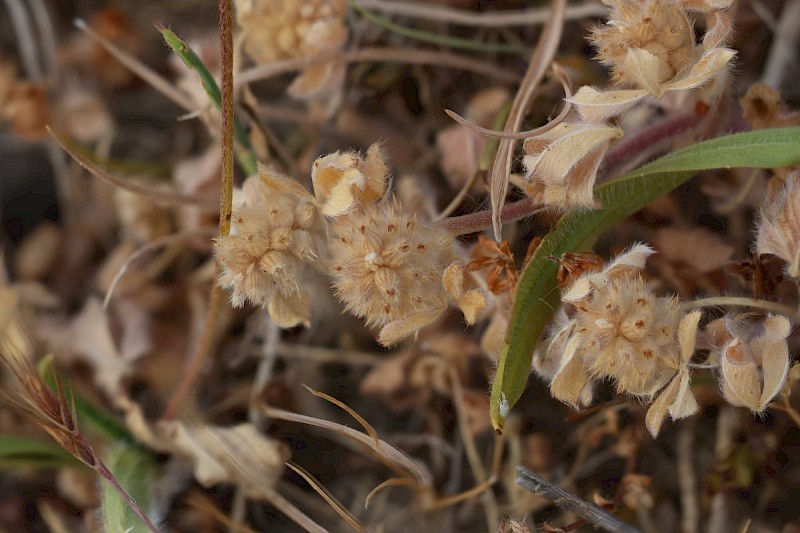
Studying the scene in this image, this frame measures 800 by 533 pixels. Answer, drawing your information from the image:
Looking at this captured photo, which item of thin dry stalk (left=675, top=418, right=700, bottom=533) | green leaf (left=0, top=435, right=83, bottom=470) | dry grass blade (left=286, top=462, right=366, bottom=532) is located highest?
dry grass blade (left=286, top=462, right=366, bottom=532)

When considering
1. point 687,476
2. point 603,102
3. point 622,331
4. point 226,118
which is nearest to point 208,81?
point 226,118

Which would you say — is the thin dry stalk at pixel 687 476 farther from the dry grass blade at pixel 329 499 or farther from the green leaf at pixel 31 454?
the green leaf at pixel 31 454

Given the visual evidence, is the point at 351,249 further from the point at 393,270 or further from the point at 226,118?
the point at 226,118

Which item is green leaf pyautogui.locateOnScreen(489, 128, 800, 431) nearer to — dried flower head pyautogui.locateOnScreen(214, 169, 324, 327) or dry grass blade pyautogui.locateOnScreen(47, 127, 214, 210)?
dried flower head pyautogui.locateOnScreen(214, 169, 324, 327)

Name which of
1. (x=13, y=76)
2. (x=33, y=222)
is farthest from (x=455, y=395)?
(x=13, y=76)

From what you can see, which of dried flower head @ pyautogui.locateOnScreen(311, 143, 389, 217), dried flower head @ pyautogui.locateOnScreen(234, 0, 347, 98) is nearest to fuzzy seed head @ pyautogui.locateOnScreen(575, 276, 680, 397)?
dried flower head @ pyautogui.locateOnScreen(311, 143, 389, 217)

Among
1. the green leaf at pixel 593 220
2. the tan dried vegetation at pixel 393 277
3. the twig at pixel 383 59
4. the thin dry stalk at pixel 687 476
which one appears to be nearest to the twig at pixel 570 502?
the tan dried vegetation at pixel 393 277

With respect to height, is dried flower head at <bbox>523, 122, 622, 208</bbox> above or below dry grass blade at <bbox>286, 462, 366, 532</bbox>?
above
